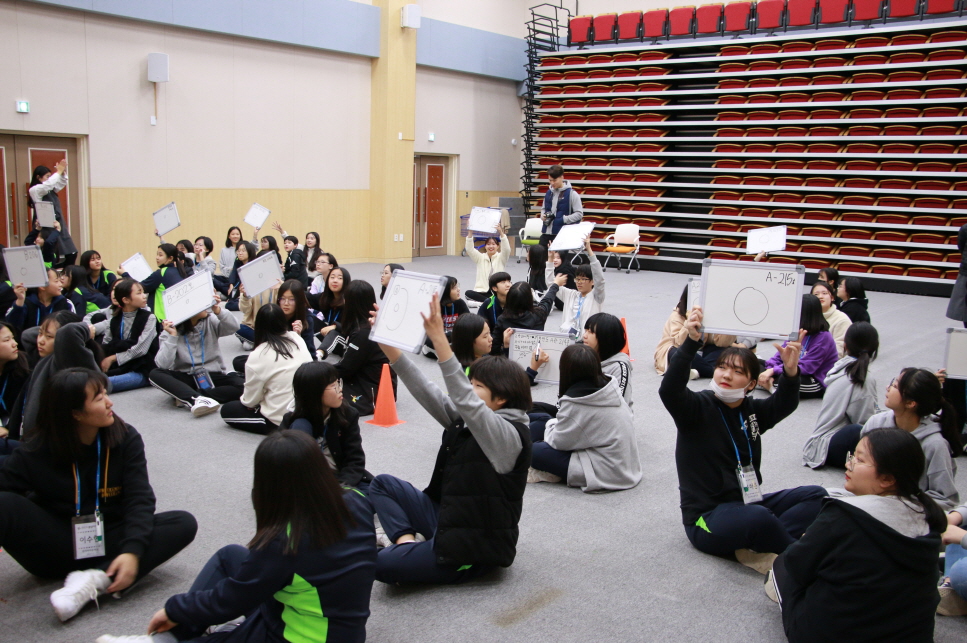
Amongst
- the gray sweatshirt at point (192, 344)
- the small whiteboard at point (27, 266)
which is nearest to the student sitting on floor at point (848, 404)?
the gray sweatshirt at point (192, 344)

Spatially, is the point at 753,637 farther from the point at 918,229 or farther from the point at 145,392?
the point at 918,229

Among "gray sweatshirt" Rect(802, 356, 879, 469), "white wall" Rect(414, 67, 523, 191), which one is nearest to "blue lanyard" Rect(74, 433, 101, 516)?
"gray sweatshirt" Rect(802, 356, 879, 469)

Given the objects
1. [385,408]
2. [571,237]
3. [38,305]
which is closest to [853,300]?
[571,237]

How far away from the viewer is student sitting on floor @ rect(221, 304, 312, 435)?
4.99 metres

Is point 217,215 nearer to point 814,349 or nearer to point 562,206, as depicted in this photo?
point 562,206

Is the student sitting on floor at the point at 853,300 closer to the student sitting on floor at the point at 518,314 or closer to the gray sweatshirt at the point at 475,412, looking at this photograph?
the student sitting on floor at the point at 518,314

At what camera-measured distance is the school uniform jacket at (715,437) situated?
3408mm

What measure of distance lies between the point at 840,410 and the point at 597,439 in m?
A: 1.60

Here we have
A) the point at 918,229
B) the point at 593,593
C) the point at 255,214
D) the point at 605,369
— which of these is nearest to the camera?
the point at 593,593

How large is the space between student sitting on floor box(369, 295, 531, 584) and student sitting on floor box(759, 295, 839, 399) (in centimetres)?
370

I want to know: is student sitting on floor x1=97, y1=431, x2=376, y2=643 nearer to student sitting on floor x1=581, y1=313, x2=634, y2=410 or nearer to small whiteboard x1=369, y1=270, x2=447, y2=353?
small whiteboard x1=369, y1=270, x2=447, y2=353

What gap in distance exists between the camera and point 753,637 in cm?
296

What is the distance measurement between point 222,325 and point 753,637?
452 centimetres

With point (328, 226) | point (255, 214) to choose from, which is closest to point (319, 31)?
point (328, 226)
